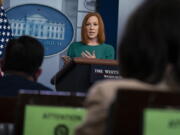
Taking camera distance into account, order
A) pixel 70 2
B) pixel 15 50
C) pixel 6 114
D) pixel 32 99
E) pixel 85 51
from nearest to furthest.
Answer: pixel 32 99, pixel 6 114, pixel 15 50, pixel 85 51, pixel 70 2

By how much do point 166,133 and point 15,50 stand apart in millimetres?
1452

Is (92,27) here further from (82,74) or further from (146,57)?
(146,57)

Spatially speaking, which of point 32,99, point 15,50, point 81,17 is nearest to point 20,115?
point 32,99

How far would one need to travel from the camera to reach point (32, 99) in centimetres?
141

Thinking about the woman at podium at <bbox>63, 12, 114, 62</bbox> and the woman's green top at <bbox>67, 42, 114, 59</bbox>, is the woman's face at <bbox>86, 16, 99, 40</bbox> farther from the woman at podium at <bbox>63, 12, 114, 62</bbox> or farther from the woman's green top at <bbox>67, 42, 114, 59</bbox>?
the woman's green top at <bbox>67, 42, 114, 59</bbox>

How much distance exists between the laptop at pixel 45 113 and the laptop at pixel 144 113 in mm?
389

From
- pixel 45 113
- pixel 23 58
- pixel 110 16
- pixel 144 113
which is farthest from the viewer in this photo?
pixel 110 16

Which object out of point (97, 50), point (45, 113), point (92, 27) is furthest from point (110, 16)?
point (45, 113)

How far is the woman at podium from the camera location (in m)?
4.24

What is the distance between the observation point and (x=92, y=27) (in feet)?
14.6

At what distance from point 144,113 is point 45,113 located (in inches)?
17.6

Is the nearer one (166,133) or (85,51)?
(166,133)

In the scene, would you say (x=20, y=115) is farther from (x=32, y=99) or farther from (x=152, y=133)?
(x=152, y=133)

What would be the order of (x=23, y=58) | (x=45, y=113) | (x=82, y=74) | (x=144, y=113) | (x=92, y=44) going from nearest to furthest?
(x=144, y=113), (x=45, y=113), (x=23, y=58), (x=82, y=74), (x=92, y=44)
